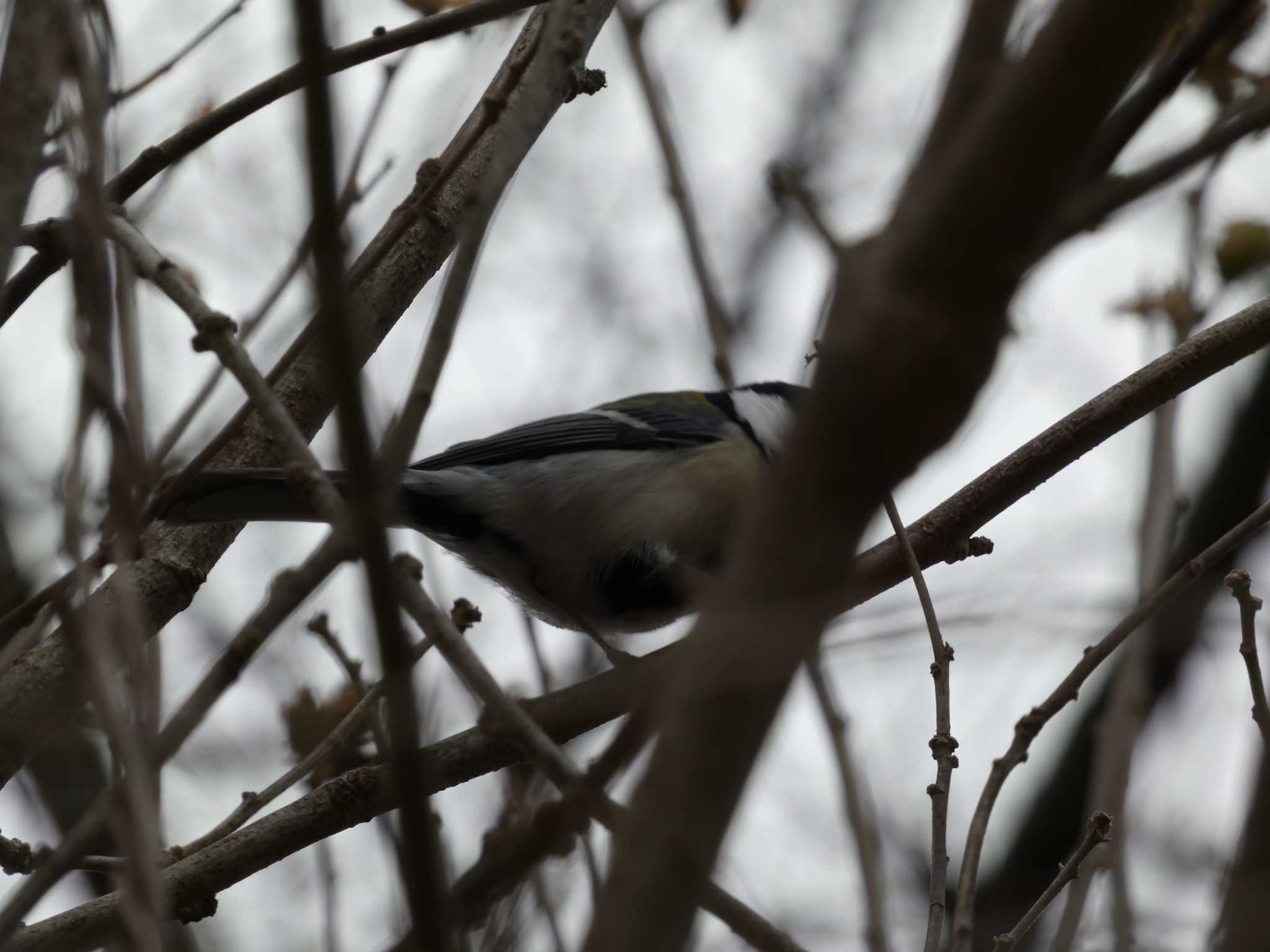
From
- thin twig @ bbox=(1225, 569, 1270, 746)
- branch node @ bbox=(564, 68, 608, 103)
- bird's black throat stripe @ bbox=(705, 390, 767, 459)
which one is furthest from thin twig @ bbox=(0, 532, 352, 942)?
bird's black throat stripe @ bbox=(705, 390, 767, 459)

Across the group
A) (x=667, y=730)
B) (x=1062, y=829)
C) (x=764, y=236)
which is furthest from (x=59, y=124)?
(x=764, y=236)

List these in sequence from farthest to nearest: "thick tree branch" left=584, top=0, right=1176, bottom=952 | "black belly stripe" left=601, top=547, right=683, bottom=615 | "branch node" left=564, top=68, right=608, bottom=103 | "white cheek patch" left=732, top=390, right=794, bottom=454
Result: "white cheek patch" left=732, top=390, right=794, bottom=454 < "black belly stripe" left=601, top=547, right=683, bottom=615 < "branch node" left=564, top=68, right=608, bottom=103 < "thick tree branch" left=584, top=0, right=1176, bottom=952

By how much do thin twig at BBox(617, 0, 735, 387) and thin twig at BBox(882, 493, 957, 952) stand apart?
41.8 inches

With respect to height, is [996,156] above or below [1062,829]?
below

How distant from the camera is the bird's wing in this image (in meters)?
4.03

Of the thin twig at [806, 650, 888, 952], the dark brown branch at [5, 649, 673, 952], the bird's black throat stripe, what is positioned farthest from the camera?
the bird's black throat stripe

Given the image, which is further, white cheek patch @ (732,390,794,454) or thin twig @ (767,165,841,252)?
white cheek patch @ (732,390,794,454)

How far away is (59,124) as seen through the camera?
235 centimetres

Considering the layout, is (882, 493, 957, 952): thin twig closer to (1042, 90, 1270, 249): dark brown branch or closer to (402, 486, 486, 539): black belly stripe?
(1042, 90, 1270, 249): dark brown branch

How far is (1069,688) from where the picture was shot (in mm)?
2104

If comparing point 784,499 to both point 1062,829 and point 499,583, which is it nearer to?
point 499,583

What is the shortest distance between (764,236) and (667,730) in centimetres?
742

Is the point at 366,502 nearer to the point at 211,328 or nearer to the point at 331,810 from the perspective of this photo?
the point at 211,328

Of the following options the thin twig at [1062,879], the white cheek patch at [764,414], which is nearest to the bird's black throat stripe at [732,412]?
the white cheek patch at [764,414]
